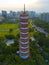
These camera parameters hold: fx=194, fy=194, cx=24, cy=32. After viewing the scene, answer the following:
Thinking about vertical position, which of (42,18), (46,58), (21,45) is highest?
(21,45)

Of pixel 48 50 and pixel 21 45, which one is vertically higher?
pixel 21 45

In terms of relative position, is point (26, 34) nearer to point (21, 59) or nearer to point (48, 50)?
point (21, 59)

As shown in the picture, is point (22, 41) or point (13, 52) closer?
point (22, 41)

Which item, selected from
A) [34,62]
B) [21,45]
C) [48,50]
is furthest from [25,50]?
[48,50]

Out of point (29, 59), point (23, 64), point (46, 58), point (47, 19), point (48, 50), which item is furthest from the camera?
point (47, 19)

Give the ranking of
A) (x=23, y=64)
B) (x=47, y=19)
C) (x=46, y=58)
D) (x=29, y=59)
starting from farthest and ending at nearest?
1. (x=47, y=19)
2. (x=46, y=58)
3. (x=29, y=59)
4. (x=23, y=64)

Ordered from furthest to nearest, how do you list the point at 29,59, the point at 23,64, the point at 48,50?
the point at 48,50
the point at 29,59
the point at 23,64

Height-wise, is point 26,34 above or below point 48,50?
above

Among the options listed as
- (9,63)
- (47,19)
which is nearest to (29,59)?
(9,63)

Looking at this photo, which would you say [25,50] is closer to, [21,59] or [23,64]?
[21,59]
